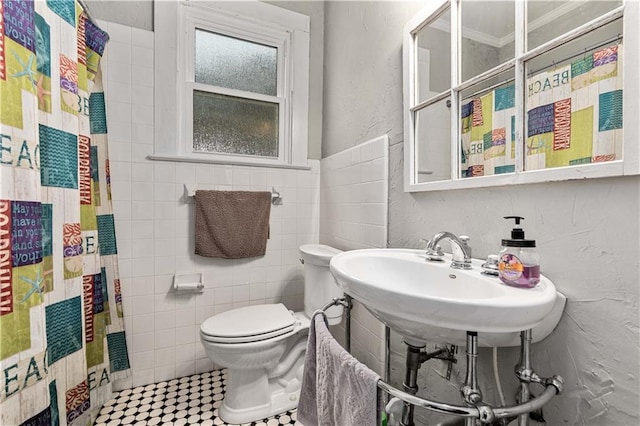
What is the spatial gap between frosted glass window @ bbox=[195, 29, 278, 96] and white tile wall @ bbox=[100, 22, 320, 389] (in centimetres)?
28

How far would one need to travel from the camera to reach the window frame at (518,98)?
54 centimetres

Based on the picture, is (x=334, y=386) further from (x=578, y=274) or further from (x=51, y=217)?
(x=51, y=217)

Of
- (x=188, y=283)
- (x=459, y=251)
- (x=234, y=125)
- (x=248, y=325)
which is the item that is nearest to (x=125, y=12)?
(x=234, y=125)

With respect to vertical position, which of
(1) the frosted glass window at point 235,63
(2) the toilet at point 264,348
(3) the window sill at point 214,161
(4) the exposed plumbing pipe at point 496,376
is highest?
(1) the frosted glass window at point 235,63

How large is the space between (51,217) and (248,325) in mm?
816

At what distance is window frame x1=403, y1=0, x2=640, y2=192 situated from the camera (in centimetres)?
54

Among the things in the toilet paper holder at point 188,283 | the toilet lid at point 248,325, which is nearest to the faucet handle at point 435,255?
the toilet lid at point 248,325

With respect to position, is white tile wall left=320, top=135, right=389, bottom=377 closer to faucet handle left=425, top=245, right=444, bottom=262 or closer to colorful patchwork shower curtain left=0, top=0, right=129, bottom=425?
faucet handle left=425, top=245, right=444, bottom=262

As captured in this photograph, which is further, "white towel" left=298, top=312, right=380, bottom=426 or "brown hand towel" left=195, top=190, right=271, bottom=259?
"brown hand towel" left=195, top=190, right=271, bottom=259

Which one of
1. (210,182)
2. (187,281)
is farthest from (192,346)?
(210,182)

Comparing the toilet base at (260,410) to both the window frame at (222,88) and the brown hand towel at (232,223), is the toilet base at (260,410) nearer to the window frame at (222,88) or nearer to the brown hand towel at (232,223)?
the brown hand towel at (232,223)

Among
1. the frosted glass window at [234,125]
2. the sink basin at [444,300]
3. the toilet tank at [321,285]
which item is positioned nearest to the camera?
the sink basin at [444,300]

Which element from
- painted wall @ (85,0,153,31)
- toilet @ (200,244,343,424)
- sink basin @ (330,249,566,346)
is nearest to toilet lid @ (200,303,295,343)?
toilet @ (200,244,343,424)

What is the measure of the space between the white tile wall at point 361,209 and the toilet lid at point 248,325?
0.37 meters
